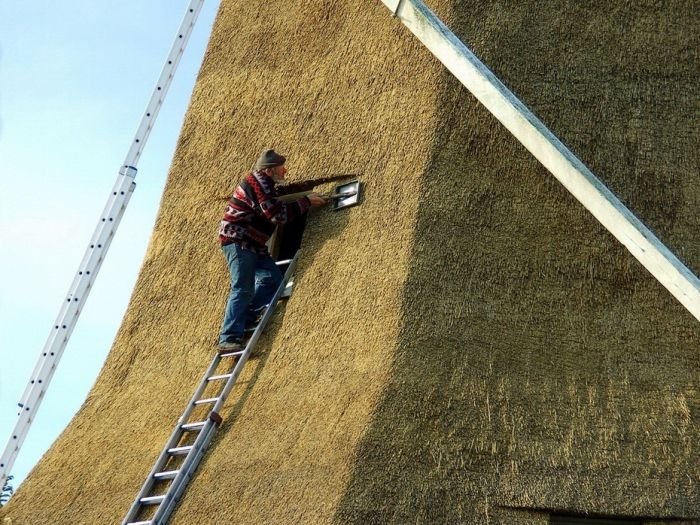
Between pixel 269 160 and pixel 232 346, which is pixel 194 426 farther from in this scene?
pixel 269 160

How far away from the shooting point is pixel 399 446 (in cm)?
603

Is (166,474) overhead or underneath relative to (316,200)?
underneath

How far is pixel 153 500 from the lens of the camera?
668cm

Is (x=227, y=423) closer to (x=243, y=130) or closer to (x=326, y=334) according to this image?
(x=326, y=334)

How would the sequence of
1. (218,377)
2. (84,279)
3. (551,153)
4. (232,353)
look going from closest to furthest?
1. (551,153)
2. (218,377)
3. (232,353)
4. (84,279)

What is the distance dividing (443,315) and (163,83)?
3.52 metres

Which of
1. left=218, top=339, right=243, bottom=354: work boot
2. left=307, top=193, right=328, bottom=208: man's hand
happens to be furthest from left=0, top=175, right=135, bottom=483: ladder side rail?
left=307, top=193, right=328, bottom=208: man's hand

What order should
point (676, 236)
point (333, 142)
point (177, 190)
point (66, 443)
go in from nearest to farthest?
point (676, 236) < point (333, 142) < point (66, 443) < point (177, 190)

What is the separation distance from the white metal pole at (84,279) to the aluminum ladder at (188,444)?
48.8 inches

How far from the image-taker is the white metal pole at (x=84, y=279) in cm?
771

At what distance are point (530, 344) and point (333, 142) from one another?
76.0 inches

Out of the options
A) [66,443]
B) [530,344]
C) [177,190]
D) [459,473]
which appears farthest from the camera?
[177,190]

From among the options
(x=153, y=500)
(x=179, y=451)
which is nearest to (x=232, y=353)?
(x=179, y=451)

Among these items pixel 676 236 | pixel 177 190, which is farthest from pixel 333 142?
pixel 676 236
